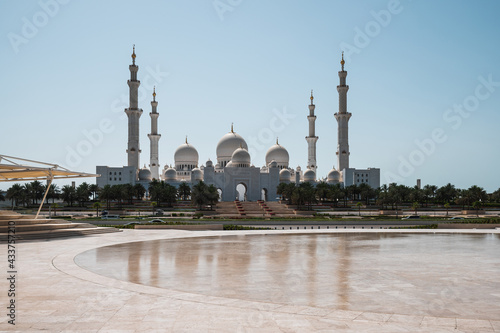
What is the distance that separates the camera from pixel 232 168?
275 ft

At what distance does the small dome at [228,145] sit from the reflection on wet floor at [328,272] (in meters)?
73.8

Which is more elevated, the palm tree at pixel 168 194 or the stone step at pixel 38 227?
the palm tree at pixel 168 194

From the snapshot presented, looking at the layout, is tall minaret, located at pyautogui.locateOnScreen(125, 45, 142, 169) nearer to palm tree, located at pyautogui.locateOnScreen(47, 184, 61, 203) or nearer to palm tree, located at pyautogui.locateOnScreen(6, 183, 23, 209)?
palm tree, located at pyautogui.locateOnScreen(47, 184, 61, 203)

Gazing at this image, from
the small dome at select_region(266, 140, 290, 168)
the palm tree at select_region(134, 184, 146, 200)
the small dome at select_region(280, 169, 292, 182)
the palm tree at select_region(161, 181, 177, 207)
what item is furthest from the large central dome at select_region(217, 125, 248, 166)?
the palm tree at select_region(161, 181, 177, 207)

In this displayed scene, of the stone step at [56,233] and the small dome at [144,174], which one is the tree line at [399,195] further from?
the stone step at [56,233]

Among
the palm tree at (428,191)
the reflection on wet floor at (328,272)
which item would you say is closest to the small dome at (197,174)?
the palm tree at (428,191)

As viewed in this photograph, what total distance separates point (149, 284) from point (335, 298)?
518cm

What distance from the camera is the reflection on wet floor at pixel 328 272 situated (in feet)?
33.8

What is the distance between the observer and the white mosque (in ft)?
276

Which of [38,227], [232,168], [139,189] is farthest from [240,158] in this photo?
[38,227]

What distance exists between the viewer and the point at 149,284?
39.5 ft

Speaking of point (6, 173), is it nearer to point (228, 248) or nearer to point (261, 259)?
point (228, 248)

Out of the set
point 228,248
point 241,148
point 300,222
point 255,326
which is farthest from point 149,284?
point 241,148

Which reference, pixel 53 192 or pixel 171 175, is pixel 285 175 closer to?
pixel 171 175
